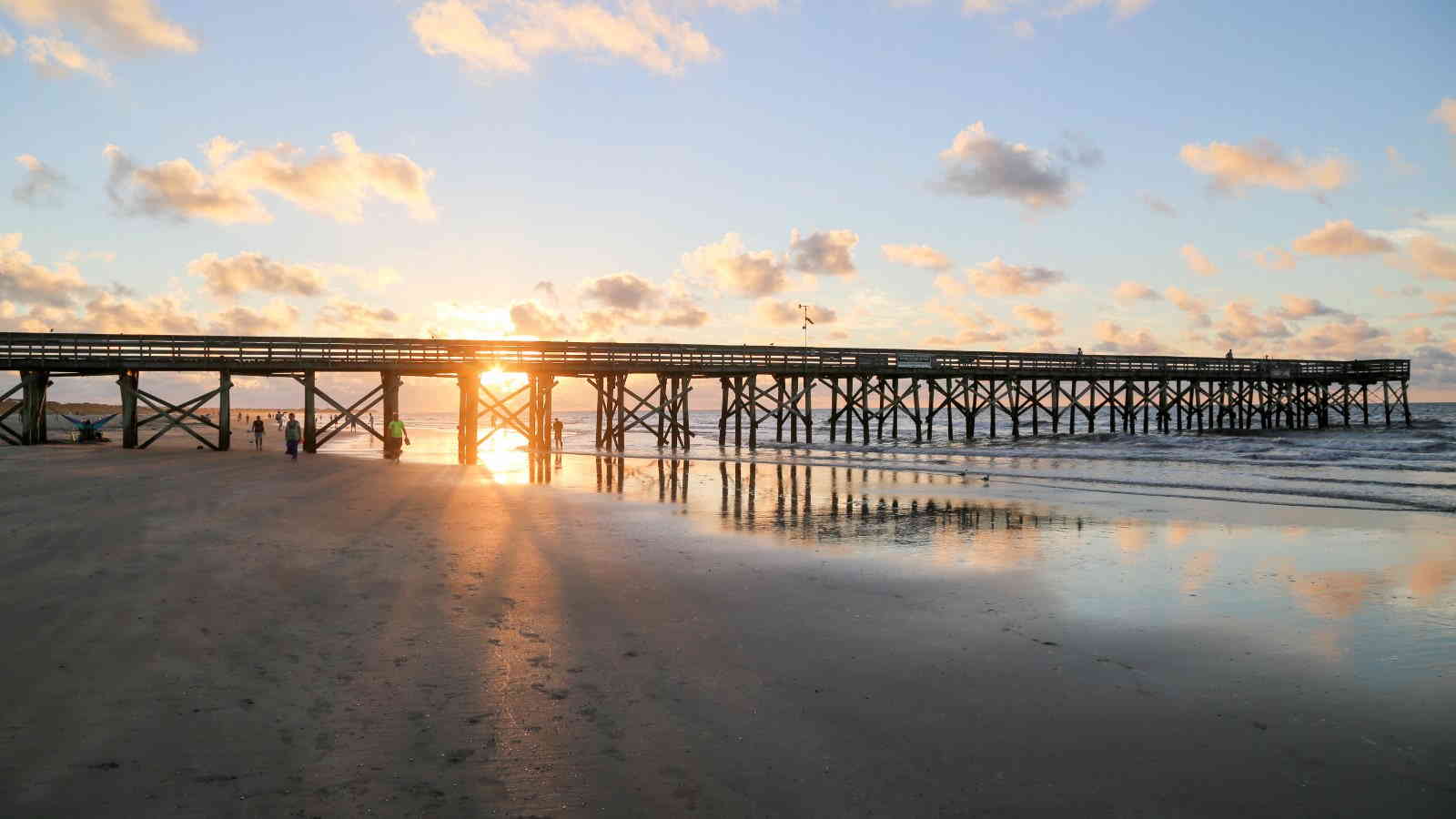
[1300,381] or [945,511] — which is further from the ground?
[1300,381]

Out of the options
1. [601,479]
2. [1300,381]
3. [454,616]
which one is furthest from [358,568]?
[1300,381]

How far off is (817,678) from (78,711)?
13.5ft

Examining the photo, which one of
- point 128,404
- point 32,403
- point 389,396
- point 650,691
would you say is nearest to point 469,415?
point 389,396

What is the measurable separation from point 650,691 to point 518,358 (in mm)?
25223

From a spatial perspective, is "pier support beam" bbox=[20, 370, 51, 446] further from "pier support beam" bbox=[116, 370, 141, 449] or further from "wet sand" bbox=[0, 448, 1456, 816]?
"wet sand" bbox=[0, 448, 1456, 816]

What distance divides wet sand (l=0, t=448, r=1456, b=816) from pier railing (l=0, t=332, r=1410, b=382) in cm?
1769

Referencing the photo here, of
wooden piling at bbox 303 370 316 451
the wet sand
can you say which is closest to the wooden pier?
wooden piling at bbox 303 370 316 451

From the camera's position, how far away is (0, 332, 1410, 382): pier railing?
23.9 metres

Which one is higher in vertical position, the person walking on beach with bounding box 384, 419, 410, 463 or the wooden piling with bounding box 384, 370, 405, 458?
the wooden piling with bounding box 384, 370, 405, 458

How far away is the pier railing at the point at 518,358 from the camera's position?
23.9 meters

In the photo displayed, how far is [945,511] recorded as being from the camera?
43.9 feet

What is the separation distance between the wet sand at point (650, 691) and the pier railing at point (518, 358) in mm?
17691

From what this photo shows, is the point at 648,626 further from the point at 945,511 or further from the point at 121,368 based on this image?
the point at 121,368

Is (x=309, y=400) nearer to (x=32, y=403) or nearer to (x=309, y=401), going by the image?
(x=309, y=401)
